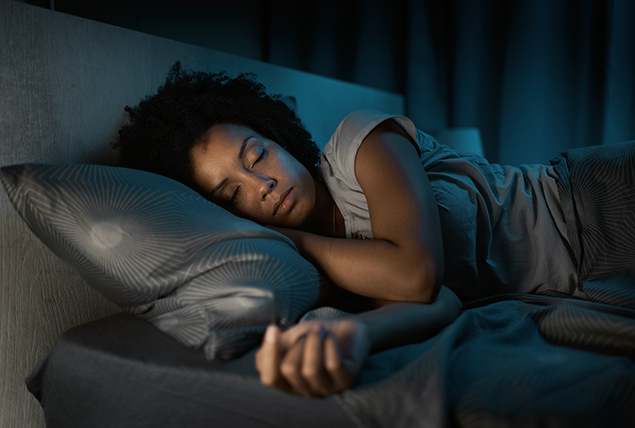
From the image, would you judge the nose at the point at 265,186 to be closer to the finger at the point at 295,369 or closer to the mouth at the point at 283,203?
the mouth at the point at 283,203

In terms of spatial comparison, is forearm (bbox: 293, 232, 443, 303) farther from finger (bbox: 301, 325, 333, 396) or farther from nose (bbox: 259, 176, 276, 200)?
finger (bbox: 301, 325, 333, 396)

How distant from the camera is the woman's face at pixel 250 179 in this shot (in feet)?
3.18

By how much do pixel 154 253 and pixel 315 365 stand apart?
13.3 inches

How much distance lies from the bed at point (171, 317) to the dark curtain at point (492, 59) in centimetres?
178

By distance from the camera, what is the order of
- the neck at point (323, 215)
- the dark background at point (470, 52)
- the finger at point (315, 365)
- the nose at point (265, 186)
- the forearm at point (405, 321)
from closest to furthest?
the finger at point (315, 365) < the forearm at point (405, 321) < the nose at point (265, 186) < the neck at point (323, 215) < the dark background at point (470, 52)

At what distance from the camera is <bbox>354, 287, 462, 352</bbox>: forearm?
65 centimetres

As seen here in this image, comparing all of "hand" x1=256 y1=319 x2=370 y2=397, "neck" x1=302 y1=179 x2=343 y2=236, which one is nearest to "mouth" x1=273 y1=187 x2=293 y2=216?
"neck" x1=302 y1=179 x2=343 y2=236


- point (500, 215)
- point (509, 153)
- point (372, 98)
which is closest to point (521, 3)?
point (509, 153)

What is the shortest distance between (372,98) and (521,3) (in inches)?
38.5

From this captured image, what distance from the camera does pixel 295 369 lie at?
480 mm

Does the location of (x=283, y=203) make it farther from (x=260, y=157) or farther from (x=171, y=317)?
(x=171, y=317)

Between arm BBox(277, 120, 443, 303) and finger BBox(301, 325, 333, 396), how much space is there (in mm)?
300

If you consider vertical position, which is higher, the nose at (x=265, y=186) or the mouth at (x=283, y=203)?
the nose at (x=265, y=186)

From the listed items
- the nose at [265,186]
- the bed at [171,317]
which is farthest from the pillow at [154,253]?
the nose at [265,186]
